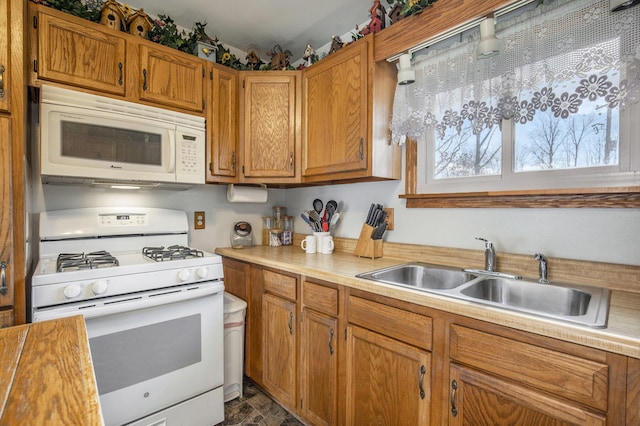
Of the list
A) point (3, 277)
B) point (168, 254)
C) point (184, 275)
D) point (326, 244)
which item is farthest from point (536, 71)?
point (3, 277)

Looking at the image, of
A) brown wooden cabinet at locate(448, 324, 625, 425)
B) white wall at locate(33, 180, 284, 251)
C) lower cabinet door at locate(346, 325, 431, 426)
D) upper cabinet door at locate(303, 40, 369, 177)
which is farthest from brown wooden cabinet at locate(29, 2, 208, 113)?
brown wooden cabinet at locate(448, 324, 625, 425)

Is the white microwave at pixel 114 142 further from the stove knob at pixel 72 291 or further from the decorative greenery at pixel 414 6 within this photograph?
the decorative greenery at pixel 414 6

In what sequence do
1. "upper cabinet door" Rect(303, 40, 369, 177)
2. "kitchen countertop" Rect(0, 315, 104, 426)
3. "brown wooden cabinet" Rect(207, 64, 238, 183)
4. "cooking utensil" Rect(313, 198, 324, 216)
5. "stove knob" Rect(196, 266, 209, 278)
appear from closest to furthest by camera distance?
"kitchen countertop" Rect(0, 315, 104, 426)
"stove knob" Rect(196, 266, 209, 278)
"upper cabinet door" Rect(303, 40, 369, 177)
"brown wooden cabinet" Rect(207, 64, 238, 183)
"cooking utensil" Rect(313, 198, 324, 216)

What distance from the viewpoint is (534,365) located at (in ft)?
2.90

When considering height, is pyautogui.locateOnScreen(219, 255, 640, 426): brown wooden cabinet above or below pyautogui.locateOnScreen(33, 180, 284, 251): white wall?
below

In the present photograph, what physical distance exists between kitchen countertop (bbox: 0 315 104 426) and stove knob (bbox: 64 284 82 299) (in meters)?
0.28

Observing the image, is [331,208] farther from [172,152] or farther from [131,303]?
[131,303]

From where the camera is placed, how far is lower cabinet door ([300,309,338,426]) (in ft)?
4.76

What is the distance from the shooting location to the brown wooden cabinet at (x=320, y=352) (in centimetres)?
145

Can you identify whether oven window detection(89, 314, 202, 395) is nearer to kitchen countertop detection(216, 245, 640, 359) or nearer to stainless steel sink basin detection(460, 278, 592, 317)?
kitchen countertop detection(216, 245, 640, 359)

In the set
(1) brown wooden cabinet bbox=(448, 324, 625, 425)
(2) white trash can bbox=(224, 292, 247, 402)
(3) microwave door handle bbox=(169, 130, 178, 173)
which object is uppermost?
(3) microwave door handle bbox=(169, 130, 178, 173)

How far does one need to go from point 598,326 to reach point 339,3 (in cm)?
204

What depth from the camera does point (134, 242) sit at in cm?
190

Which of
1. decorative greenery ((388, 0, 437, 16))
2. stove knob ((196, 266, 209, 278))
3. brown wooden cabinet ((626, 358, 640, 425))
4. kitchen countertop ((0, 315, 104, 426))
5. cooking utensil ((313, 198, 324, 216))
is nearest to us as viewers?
kitchen countertop ((0, 315, 104, 426))
